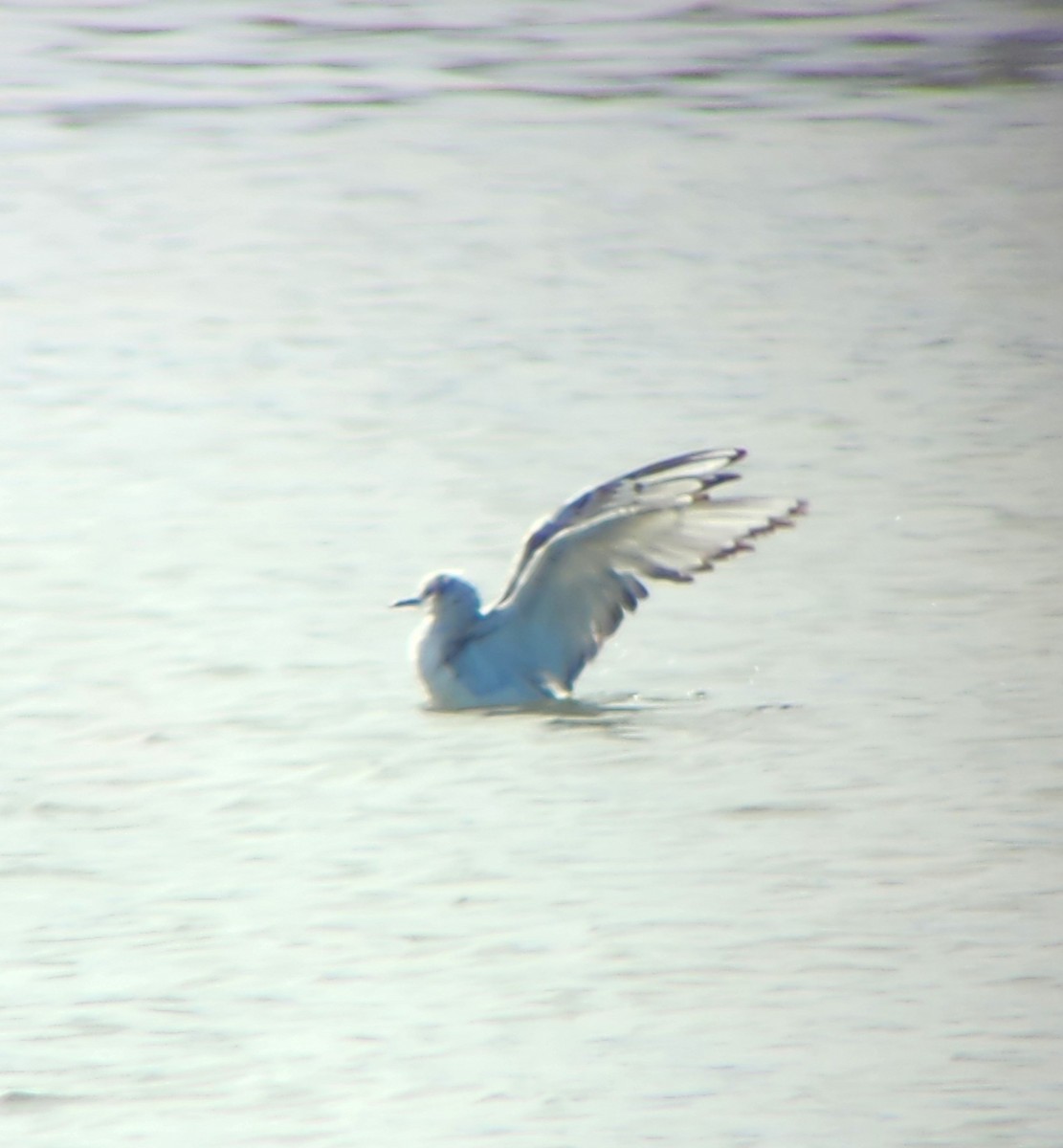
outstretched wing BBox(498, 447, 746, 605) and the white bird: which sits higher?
outstretched wing BBox(498, 447, 746, 605)

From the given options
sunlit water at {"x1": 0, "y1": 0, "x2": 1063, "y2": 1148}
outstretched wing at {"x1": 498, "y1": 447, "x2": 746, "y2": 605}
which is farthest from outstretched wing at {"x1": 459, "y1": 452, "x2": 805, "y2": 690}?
sunlit water at {"x1": 0, "y1": 0, "x2": 1063, "y2": 1148}

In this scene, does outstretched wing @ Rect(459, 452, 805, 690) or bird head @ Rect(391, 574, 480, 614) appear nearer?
outstretched wing @ Rect(459, 452, 805, 690)

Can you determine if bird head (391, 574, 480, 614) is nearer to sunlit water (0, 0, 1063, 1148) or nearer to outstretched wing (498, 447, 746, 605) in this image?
outstretched wing (498, 447, 746, 605)

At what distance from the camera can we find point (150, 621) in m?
9.37

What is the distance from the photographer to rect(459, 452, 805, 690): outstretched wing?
838cm

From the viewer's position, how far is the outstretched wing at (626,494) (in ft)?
27.4

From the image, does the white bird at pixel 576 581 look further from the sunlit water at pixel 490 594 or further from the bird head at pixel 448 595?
the sunlit water at pixel 490 594

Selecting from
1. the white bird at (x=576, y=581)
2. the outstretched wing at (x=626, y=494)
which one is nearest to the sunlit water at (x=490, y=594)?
the white bird at (x=576, y=581)

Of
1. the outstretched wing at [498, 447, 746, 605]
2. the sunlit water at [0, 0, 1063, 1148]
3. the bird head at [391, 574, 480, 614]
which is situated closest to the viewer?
the sunlit water at [0, 0, 1063, 1148]

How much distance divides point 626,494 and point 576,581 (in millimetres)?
312

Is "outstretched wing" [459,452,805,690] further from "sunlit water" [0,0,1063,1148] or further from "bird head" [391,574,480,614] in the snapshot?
"sunlit water" [0,0,1063,1148]

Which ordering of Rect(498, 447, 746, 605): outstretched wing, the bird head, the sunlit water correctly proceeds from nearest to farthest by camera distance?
the sunlit water, Rect(498, 447, 746, 605): outstretched wing, the bird head

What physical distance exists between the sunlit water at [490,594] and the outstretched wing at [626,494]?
1.80 feet

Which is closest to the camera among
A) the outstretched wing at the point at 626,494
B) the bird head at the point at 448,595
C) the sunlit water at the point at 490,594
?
the sunlit water at the point at 490,594
